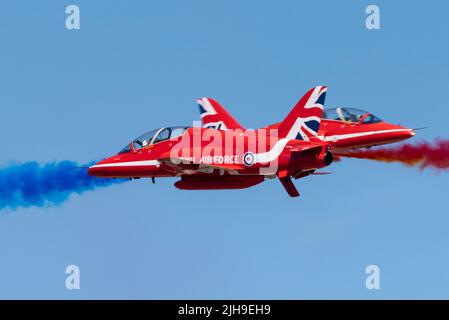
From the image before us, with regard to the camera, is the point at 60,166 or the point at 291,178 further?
the point at 60,166

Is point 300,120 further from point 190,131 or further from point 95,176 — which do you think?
point 95,176

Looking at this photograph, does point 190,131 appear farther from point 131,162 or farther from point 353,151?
point 353,151

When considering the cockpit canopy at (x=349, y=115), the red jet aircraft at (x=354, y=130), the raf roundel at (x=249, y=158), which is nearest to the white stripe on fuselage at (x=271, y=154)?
the raf roundel at (x=249, y=158)

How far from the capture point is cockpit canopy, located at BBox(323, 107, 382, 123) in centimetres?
8969

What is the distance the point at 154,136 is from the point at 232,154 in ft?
18.0

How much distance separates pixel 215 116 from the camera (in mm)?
93250

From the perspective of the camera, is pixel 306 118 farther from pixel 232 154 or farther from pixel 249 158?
pixel 232 154

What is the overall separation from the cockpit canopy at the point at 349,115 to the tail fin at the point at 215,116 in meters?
5.17

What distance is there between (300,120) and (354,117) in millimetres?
4601

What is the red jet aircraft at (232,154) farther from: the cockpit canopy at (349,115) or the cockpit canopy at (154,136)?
the cockpit canopy at (349,115)

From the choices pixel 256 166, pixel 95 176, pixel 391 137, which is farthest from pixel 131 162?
pixel 391 137

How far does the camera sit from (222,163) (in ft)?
279

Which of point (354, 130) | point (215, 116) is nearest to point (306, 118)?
point (354, 130)

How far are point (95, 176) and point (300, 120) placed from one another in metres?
11.7
